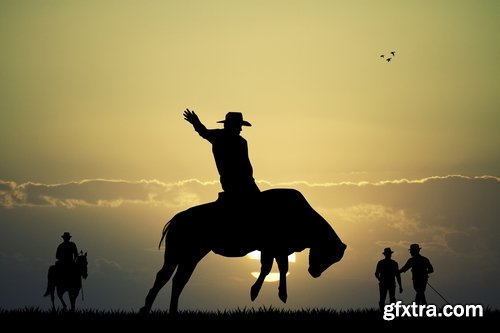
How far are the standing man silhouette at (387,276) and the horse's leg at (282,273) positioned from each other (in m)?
7.55

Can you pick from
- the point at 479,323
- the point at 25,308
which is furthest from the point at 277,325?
the point at 25,308

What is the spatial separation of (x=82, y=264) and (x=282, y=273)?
12.5 metres

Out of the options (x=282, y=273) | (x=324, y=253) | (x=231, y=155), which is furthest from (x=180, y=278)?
(x=324, y=253)

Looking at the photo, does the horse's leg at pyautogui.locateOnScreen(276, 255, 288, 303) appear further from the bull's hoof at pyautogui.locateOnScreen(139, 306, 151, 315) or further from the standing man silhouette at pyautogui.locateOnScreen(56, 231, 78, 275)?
the standing man silhouette at pyautogui.locateOnScreen(56, 231, 78, 275)

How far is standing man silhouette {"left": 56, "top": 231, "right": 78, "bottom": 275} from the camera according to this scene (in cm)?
2756

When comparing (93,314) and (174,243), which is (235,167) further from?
(93,314)

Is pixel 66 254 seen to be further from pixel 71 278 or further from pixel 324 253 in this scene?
pixel 324 253

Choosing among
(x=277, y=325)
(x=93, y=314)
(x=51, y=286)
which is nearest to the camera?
(x=277, y=325)

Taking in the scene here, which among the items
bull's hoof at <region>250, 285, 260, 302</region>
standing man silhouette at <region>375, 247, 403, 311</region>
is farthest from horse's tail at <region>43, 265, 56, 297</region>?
bull's hoof at <region>250, 285, 260, 302</region>

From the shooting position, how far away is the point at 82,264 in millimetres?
28516

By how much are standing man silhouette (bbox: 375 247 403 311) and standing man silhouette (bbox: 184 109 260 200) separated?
8.03m

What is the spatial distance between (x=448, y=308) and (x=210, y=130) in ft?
21.3

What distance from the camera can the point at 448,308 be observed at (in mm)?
19172

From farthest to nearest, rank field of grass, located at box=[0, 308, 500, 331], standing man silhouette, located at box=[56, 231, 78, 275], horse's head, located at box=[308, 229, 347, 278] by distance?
standing man silhouette, located at box=[56, 231, 78, 275] < horse's head, located at box=[308, 229, 347, 278] < field of grass, located at box=[0, 308, 500, 331]
